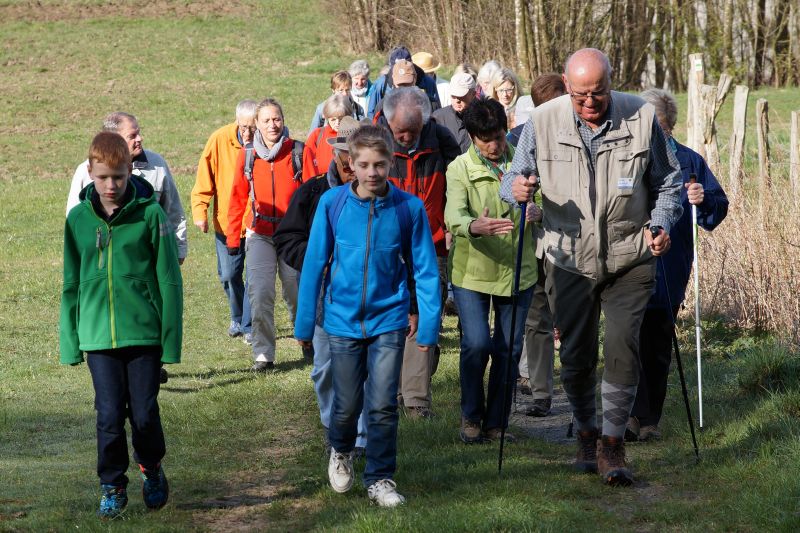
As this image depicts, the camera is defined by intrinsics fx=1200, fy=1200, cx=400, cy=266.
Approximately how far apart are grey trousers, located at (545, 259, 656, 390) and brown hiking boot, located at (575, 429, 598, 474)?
31 cm

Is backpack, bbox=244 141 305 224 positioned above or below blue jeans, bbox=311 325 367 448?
above

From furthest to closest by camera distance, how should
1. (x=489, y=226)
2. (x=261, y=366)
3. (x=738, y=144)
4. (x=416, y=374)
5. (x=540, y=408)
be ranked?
A: 1. (x=738, y=144)
2. (x=261, y=366)
3. (x=540, y=408)
4. (x=416, y=374)
5. (x=489, y=226)

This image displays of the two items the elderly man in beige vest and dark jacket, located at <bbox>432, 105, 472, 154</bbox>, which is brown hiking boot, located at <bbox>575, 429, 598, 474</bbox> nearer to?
the elderly man in beige vest

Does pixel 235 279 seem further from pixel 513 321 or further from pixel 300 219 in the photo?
pixel 513 321

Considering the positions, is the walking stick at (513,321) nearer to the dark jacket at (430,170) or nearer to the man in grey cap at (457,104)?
the dark jacket at (430,170)

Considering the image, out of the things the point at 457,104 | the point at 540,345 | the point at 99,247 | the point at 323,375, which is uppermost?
the point at 457,104

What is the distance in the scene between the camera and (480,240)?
286 inches

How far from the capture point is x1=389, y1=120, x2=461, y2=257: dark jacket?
24.8 feet

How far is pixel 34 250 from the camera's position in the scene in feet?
54.9

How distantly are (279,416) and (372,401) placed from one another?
9.04 feet

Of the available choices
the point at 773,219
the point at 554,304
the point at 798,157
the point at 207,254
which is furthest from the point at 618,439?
the point at 207,254

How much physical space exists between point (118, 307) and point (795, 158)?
7178 mm

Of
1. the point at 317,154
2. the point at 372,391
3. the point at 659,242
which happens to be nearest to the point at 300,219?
the point at 372,391

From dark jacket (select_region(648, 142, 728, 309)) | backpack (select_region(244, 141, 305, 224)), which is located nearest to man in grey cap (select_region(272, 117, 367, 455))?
dark jacket (select_region(648, 142, 728, 309))
